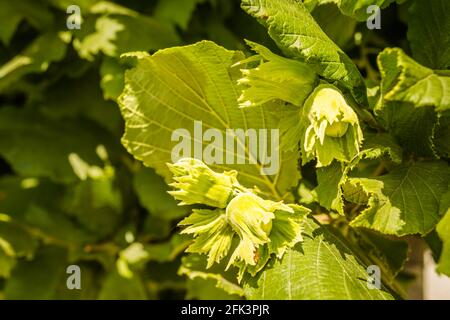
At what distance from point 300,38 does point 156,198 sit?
0.43 meters

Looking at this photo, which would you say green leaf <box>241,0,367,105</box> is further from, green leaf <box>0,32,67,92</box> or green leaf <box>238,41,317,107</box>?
green leaf <box>0,32,67,92</box>

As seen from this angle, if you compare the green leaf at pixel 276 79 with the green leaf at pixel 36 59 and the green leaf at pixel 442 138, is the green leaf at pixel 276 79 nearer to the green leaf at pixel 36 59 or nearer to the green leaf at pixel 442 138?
the green leaf at pixel 442 138

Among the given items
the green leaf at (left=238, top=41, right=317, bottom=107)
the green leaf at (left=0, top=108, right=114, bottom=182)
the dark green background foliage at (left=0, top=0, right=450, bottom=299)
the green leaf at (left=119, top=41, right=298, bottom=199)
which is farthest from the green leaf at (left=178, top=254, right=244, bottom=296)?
the green leaf at (left=0, top=108, right=114, bottom=182)

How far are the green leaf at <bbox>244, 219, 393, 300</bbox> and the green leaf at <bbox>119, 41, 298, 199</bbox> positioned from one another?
4.3 inches

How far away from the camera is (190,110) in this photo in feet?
2.15

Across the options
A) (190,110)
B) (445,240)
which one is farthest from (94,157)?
(445,240)

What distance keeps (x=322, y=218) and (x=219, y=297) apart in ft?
0.59

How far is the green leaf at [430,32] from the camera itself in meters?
0.58

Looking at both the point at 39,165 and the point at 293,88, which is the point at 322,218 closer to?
the point at 293,88

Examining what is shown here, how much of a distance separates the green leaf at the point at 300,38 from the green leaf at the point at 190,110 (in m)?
0.08

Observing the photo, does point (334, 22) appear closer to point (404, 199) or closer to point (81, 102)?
point (404, 199)

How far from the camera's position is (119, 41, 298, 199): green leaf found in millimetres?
618

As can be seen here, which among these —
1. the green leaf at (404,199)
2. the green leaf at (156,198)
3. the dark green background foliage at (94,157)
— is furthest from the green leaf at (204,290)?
the green leaf at (404,199)

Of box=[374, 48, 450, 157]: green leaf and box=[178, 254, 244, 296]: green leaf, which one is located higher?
box=[374, 48, 450, 157]: green leaf
